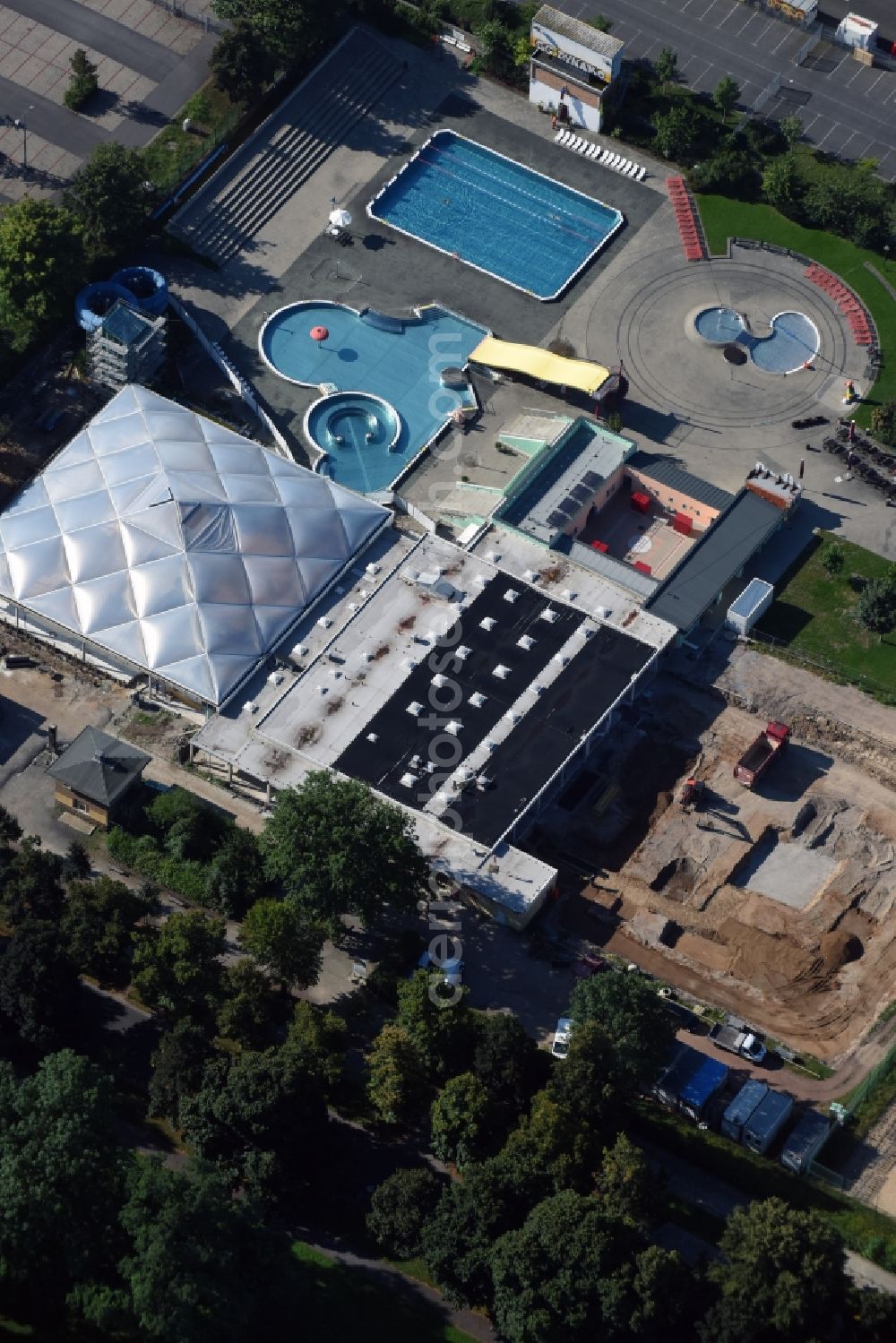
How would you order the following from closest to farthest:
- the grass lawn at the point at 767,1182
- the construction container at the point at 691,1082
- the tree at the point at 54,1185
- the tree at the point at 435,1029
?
1. the tree at the point at 54,1185
2. the grass lawn at the point at 767,1182
3. the tree at the point at 435,1029
4. the construction container at the point at 691,1082

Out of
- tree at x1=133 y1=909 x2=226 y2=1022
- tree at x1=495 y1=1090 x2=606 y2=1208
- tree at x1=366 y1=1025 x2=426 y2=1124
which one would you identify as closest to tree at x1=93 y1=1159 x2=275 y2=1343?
tree at x1=366 y1=1025 x2=426 y2=1124

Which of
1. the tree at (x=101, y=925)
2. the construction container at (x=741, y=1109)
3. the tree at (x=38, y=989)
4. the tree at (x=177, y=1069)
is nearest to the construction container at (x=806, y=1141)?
the construction container at (x=741, y=1109)

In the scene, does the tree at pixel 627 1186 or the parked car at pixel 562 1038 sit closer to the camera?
the tree at pixel 627 1186

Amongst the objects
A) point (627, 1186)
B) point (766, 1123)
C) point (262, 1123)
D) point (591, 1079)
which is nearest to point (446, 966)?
point (591, 1079)

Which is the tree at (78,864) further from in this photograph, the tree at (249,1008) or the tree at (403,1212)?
the tree at (403,1212)

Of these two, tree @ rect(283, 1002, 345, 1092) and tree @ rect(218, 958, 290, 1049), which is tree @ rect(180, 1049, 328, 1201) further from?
tree @ rect(218, 958, 290, 1049)

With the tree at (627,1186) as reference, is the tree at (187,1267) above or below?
below

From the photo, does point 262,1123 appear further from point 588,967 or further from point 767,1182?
point 767,1182
